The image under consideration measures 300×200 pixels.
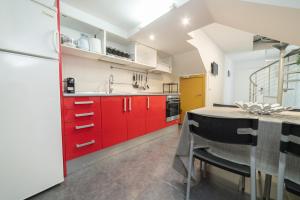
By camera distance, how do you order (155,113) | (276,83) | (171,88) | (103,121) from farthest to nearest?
1. (276,83)
2. (171,88)
3. (155,113)
4. (103,121)

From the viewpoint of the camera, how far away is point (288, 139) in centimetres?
67

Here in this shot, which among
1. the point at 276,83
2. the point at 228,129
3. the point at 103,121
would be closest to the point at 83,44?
the point at 103,121

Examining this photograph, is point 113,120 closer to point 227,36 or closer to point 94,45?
point 94,45

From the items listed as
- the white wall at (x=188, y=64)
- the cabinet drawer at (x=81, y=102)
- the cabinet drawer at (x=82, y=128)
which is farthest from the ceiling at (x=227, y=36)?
the cabinet drawer at (x=82, y=128)

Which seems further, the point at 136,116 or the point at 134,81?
the point at 134,81

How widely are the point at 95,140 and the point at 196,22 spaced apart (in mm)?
2395

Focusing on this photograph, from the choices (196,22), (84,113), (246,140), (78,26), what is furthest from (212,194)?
(78,26)

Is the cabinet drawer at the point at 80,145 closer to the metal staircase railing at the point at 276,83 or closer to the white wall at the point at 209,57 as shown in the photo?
the white wall at the point at 209,57

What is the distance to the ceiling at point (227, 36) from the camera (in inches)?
128

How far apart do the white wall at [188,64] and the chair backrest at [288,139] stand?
309cm

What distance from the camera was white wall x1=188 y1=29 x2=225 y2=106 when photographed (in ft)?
11.0

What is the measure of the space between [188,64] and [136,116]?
2.29 m

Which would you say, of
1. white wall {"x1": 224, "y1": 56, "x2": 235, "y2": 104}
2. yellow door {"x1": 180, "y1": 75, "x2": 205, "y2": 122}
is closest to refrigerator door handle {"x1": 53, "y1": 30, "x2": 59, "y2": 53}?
yellow door {"x1": 180, "y1": 75, "x2": 205, "y2": 122}

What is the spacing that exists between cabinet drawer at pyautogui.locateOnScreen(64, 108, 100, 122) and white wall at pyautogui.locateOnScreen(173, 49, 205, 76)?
2859mm
